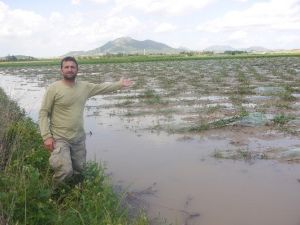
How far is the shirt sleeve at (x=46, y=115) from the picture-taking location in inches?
213

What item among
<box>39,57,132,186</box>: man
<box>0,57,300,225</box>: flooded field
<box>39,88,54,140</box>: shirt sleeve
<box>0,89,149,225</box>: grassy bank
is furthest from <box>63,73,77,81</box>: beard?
<box>0,57,300,225</box>: flooded field

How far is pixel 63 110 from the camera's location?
555 cm

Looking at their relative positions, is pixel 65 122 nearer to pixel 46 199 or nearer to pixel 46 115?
pixel 46 115

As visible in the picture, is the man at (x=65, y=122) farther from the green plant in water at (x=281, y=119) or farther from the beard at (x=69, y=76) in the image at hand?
the green plant in water at (x=281, y=119)

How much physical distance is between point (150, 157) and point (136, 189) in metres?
1.62

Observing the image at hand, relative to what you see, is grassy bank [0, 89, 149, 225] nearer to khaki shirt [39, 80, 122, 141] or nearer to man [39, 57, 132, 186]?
man [39, 57, 132, 186]

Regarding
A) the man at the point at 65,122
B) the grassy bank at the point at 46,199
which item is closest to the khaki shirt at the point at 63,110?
the man at the point at 65,122

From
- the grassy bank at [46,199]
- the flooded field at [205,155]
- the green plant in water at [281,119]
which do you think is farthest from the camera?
the green plant in water at [281,119]

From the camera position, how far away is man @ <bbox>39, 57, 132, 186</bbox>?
5.39 m

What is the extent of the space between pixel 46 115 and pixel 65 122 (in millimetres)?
255

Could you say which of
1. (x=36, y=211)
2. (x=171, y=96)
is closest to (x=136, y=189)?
(x=36, y=211)

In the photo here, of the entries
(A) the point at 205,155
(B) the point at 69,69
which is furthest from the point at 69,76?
(A) the point at 205,155

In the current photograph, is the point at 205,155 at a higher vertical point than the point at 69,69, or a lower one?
lower

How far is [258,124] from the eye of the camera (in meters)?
10.2
